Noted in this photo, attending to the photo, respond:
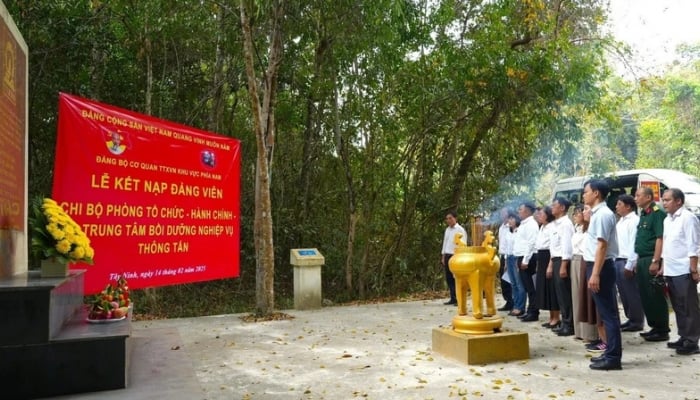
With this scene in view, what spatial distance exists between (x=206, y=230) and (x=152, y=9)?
11.9ft

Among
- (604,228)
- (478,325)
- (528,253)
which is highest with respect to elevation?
(604,228)

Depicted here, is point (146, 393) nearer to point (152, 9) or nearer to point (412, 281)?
point (152, 9)

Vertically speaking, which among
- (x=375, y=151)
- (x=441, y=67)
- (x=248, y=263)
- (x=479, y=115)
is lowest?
(x=248, y=263)

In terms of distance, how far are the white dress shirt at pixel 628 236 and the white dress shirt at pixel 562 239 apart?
686 millimetres

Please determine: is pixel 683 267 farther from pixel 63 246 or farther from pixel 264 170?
pixel 63 246

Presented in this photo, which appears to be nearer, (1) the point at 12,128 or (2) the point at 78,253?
(2) the point at 78,253

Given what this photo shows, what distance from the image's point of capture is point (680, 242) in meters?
4.80

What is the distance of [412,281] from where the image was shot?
34.8ft

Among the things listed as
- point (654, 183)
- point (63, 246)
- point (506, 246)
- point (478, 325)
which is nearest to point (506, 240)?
point (506, 246)

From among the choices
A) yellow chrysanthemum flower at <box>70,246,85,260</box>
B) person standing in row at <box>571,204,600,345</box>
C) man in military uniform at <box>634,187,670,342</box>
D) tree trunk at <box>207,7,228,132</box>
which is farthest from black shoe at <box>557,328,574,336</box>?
tree trunk at <box>207,7,228,132</box>

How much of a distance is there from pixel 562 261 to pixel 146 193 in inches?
194

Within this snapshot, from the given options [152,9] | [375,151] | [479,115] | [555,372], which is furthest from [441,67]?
[555,372]

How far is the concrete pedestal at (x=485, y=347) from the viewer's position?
4.52 meters

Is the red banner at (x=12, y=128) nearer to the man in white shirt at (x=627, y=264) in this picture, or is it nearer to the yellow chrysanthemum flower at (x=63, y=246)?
the yellow chrysanthemum flower at (x=63, y=246)
